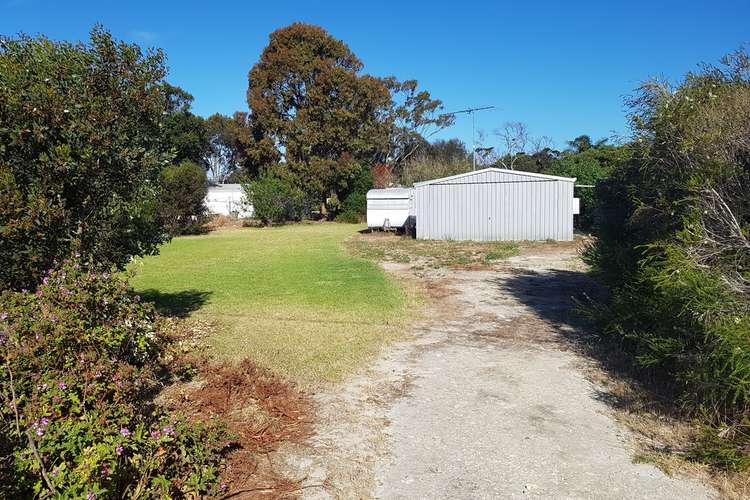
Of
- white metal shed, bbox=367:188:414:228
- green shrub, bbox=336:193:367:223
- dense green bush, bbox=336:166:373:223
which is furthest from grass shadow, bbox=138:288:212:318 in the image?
dense green bush, bbox=336:166:373:223

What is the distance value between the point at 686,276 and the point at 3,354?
188 inches

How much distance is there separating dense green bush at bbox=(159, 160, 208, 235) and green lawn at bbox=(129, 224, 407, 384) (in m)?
9.78

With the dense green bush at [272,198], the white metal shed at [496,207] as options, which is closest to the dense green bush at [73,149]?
the white metal shed at [496,207]

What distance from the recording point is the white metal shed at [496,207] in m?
21.4

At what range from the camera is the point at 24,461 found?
2.43m

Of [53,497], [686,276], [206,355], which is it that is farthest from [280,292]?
[53,497]

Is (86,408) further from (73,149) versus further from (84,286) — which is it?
(73,149)

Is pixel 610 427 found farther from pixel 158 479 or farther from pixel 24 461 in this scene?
pixel 24 461

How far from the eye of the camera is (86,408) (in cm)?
355

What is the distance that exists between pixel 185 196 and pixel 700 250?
26671mm

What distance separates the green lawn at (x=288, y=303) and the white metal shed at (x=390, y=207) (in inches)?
369

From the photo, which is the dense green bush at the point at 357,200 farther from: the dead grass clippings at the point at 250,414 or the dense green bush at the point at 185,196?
the dead grass clippings at the point at 250,414

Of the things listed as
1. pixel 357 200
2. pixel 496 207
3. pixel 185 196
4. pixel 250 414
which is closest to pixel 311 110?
pixel 357 200

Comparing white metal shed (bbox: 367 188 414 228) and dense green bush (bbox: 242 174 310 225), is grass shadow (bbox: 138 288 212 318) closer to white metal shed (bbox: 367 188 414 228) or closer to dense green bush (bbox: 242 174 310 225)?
white metal shed (bbox: 367 188 414 228)
